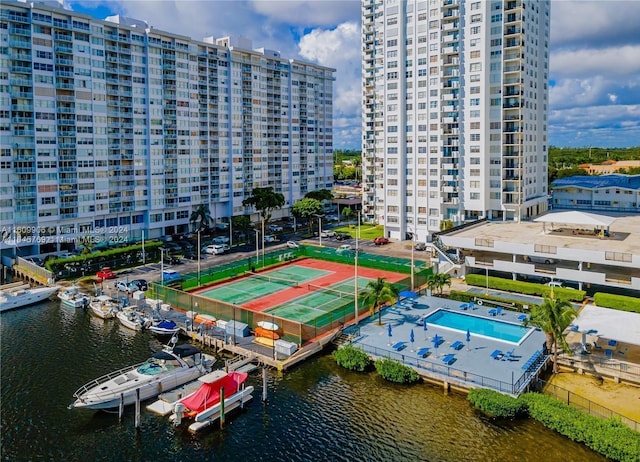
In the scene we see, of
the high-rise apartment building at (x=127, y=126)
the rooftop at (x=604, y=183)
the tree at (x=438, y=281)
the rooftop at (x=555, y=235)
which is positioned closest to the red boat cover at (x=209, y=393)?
the tree at (x=438, y=281)

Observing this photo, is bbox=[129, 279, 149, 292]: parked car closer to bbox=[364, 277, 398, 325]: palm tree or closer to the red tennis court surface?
the red tennis court surface

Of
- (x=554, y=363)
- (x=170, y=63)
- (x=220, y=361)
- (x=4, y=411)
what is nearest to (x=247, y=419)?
(x=220, y=361)

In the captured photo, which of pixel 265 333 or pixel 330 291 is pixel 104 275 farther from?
pixel 265 333

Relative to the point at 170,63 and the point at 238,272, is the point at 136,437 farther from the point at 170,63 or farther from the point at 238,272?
the point at 170,63

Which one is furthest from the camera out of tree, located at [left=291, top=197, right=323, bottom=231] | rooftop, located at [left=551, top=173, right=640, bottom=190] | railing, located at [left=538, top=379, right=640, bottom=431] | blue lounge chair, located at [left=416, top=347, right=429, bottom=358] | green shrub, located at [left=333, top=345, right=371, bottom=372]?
tree, located at [left=291, top=197, right=323, bottom=231]

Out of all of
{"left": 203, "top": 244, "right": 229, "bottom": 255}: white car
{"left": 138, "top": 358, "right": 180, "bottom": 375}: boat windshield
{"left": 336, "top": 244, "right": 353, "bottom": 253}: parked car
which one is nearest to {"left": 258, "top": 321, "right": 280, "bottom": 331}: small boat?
{"left": 138, "top": 358, "right": 180, "bottom": 375}: boat windshield
